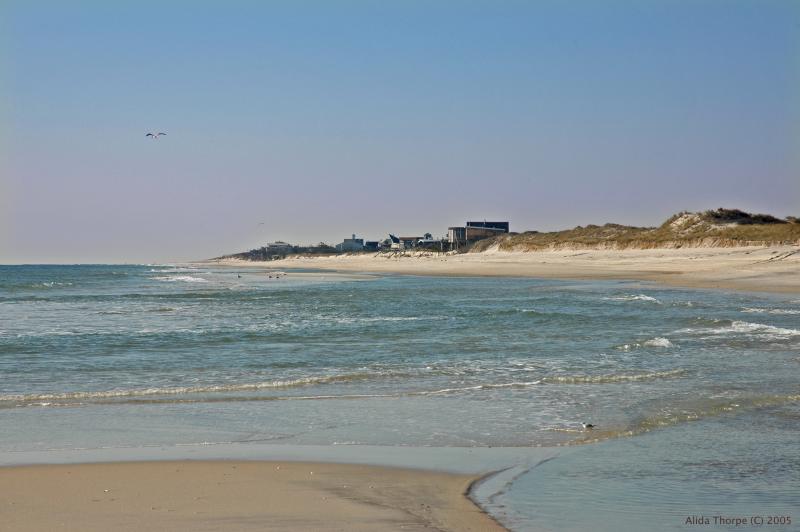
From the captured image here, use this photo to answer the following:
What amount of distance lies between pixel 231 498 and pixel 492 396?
5994 mm

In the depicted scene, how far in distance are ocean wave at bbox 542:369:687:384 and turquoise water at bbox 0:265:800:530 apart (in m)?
0.06

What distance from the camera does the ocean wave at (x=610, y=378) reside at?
13086 millimetres

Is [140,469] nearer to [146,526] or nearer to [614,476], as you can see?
[146,526]

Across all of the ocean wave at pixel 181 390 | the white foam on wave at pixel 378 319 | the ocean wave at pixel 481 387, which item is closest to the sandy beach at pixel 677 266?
the white foam on wave at pixel 378 319

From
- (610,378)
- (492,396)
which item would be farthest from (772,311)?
(492,396)

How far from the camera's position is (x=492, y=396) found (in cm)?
1171

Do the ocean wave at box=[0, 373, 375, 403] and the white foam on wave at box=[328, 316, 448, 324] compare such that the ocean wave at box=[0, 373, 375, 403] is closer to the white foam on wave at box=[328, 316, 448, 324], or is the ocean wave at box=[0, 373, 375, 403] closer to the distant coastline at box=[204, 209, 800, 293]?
the white foam on wave at box=[328, 316, 448, 324]

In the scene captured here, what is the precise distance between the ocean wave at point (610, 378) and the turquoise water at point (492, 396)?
63 mm

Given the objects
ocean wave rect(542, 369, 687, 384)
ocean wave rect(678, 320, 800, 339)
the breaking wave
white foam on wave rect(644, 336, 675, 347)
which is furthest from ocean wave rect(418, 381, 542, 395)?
the breaking wave

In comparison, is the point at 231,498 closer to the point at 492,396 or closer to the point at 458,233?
the point at 492,396

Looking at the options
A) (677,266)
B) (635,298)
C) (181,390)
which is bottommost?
(181,390)

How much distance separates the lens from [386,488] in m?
6.68

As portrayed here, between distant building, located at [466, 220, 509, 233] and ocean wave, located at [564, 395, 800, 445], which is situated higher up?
distant building, located at [466, 220, 509, 233]

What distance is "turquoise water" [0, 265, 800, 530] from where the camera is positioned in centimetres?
689
